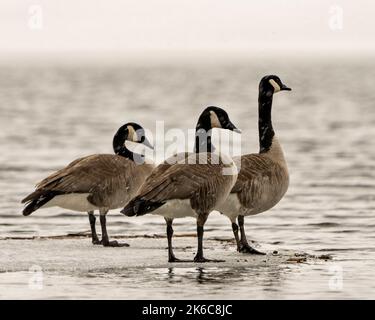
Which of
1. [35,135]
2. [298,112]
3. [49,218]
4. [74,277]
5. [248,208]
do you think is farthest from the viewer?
[298,112]

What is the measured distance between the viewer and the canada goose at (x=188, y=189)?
1576 cm

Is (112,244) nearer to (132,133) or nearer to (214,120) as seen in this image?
(132,133)

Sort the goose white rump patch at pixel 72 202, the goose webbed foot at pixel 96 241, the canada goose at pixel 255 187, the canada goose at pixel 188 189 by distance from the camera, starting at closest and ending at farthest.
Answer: the canada goose at pixel 188 189, the canada goose at pixel 255 187, the goose white rump patch at pixel 72 202, the goose webbed foot at pixel 96 241

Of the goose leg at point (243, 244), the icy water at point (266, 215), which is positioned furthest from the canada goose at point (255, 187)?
the icy water at point (266, 215)

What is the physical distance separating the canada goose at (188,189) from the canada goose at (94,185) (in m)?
1.70

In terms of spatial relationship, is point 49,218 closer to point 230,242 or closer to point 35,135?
point 230,242

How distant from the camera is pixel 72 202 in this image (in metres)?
17.9

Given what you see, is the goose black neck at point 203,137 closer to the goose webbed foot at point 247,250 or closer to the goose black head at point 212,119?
the goose black head at point 212,119

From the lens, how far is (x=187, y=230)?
853 inches

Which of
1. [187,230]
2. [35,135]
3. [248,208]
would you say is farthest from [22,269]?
[35,135]

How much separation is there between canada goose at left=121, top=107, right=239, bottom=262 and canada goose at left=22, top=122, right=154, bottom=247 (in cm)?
170

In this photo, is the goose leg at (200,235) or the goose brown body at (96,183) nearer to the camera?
the goose leg at (200,235)

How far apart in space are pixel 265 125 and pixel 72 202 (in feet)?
10.5

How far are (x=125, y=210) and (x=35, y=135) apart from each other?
35760 mm
